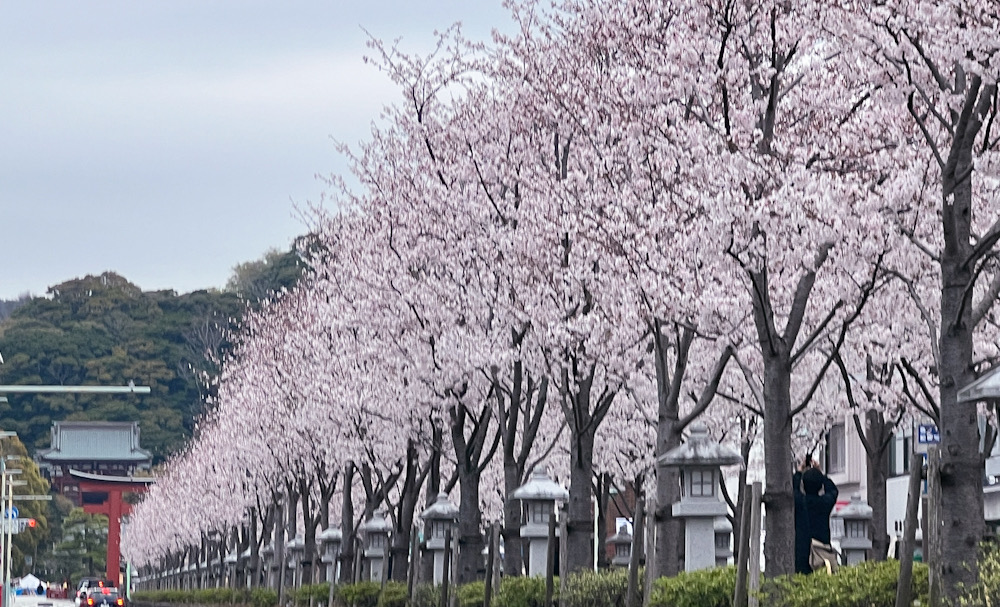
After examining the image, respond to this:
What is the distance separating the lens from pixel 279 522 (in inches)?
2111

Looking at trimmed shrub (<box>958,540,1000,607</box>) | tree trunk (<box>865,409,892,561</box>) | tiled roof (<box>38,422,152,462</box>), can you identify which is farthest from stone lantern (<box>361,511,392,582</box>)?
tiled roof (<box>38,422,152,462</box>)

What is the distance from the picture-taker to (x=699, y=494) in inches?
744

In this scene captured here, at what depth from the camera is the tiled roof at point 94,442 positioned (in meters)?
143

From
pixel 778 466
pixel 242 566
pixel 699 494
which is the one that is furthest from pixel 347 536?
pixel 242 566

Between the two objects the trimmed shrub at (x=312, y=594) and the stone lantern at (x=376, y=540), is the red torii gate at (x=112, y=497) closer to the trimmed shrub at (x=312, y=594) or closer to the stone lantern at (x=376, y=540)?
the trimmed shrub at (x=312, y=594)

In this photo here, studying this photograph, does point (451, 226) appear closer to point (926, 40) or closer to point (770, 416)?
point (770, 416)

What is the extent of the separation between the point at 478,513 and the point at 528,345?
232 inches

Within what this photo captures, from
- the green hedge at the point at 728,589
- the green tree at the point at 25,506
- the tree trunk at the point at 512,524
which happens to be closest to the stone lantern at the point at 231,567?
the green tree at the point at 25,506

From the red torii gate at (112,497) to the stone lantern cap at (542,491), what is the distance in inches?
4471

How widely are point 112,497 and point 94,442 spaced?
618 cm

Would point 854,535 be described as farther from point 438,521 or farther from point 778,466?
point 438,521

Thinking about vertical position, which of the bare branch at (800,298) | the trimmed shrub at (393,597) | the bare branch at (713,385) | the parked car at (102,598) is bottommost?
the parked car at (102,598)

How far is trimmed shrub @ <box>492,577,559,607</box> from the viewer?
70.5ft

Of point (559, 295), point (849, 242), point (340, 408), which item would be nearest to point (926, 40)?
point (849, 242)
